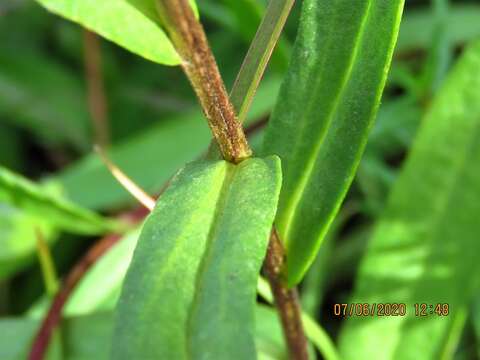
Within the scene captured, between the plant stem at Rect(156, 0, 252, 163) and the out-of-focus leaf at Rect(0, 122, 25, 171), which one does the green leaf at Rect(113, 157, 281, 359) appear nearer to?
the plant stem at Rect(156, 0, 252, 163)

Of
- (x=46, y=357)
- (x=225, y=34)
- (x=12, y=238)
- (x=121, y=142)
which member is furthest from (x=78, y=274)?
(x=225, y=34)

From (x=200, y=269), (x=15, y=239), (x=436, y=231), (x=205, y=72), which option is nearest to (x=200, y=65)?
(x=205, y=72)

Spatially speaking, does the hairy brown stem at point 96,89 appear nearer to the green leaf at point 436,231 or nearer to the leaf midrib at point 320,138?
the green leaf at point 436,231

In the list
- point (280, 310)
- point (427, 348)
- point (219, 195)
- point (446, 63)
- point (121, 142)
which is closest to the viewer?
point (219, 195)

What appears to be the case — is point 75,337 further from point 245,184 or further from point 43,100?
point 43,100

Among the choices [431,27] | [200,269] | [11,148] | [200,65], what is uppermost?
[200,65]

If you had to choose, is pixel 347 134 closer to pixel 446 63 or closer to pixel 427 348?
pixel 427 348

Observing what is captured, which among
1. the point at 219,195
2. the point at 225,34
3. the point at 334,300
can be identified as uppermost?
the point at 219,195

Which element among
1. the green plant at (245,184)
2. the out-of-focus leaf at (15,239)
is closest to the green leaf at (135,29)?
the green plant at (245,184)
